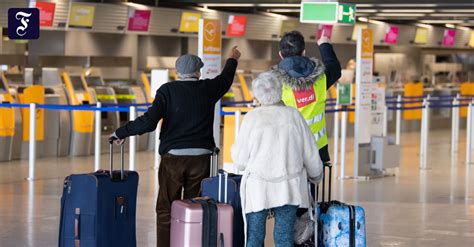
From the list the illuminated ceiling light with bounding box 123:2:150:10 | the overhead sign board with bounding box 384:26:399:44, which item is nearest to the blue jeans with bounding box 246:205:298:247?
the illuminated ceiling light with bounding box 123:2:150:10

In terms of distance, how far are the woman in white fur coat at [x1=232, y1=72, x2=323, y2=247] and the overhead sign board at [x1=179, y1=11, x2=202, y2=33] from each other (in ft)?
50.6

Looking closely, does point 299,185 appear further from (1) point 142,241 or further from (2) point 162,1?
(2) point 162,1

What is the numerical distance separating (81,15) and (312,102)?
1234cm

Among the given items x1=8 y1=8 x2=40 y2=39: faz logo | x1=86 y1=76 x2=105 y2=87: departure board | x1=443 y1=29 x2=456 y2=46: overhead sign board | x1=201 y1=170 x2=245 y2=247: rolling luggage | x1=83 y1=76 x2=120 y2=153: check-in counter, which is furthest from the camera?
x1=443 y1=29 x2=456 y2=46: overhead sign board

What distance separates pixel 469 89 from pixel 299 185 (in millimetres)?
23421

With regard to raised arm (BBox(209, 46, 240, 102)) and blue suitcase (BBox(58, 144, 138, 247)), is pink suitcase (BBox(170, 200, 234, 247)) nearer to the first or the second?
blue suitcase (BBox(58, 144, 138, 247))

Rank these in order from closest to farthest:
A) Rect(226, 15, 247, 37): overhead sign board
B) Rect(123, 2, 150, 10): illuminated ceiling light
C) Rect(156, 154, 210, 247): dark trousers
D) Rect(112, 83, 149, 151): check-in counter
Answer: Rect(156, 154, 210, 247): dark trousers, Rect(112, 83, 149, 151): check-in counter, Rect(123, 2, 150, 10): illuminated ceiling light, Rect(226, 15, 247, 37): overhead sign board

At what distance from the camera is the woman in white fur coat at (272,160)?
6.12m

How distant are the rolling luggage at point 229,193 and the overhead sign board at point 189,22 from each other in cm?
1513

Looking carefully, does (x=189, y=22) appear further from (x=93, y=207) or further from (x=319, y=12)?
(x=93, y=207)

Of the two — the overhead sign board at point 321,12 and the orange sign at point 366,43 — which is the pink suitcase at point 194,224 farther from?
the orange sign at point 366,43

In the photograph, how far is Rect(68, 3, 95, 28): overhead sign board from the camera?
18.5 m

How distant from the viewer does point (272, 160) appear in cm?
614

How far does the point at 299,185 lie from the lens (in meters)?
6.17
